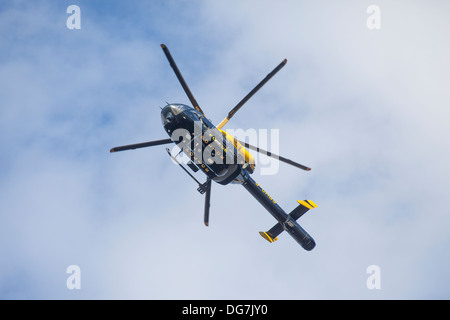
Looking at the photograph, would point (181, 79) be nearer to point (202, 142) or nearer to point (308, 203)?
point (202, 142)

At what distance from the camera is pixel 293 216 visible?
4103 centimetres

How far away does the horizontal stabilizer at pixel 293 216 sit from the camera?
40562 millimetres

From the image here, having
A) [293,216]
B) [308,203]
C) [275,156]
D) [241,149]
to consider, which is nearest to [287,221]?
[293,216]

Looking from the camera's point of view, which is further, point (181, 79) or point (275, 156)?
point (275, 156)

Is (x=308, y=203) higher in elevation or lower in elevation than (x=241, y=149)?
lower

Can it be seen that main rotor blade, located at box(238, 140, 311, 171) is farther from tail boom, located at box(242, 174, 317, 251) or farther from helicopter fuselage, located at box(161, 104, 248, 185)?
tail boom, located at box(242, 174, 317, 251)

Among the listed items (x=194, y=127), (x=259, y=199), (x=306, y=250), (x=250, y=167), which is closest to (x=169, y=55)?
(x=194, y=127)

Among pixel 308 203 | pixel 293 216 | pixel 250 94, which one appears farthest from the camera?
pixel 293 216

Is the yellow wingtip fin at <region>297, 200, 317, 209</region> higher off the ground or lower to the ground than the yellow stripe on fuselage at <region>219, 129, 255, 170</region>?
lower

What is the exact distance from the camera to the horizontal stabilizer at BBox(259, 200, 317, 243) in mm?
40562

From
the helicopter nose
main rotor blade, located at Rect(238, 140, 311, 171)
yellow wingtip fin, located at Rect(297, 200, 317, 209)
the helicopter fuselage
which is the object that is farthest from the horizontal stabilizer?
the helicopter nose

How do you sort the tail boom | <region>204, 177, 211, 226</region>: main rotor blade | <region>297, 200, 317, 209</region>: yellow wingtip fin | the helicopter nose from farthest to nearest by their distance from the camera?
<region>297, 200, 317, 209</region>: yellow wingtip fin, the tail boom, <region>204, 177, 211, 226</region>: main rotor blade, the helicopter nose

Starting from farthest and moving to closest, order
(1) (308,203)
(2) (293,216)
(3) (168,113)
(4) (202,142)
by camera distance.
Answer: (2) (293,216) → (1) (308,203) → (4) (202,142) → (3) (168,113)
